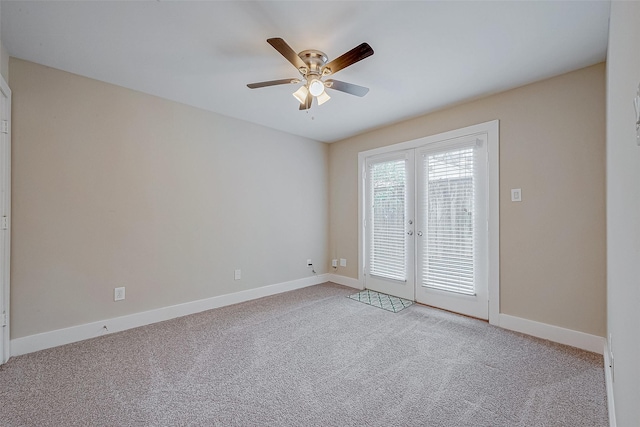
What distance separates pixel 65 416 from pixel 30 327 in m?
1.22

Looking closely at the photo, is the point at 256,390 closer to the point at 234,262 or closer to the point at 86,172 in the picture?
the point at 234,262

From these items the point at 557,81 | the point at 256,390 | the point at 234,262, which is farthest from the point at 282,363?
the point at 557,81

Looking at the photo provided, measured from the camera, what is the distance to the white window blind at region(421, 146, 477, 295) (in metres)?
3.07

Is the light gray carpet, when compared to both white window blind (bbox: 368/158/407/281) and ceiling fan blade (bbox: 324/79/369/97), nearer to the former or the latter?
white window blind (bbox: 368/158/407/281)

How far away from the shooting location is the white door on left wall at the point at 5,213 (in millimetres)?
2076

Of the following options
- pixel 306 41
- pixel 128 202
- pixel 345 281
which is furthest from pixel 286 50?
pixel 345 281

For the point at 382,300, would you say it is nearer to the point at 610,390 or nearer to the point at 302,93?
the point at 610,390

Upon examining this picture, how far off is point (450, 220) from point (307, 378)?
2.36 metres

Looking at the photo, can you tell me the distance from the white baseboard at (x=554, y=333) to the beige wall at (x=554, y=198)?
0.05 metres

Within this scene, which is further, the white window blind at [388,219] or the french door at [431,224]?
the white window blind at [388,219]

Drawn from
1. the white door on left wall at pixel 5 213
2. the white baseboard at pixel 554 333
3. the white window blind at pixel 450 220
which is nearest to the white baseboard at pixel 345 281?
the white window blind at pixel 450 220

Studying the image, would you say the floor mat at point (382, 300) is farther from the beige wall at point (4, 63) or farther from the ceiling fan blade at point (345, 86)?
the beige wall at point (4, 63)

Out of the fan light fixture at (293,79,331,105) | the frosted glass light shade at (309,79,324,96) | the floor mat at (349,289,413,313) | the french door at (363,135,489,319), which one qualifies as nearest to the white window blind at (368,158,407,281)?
the french door at (363,135,489,319)

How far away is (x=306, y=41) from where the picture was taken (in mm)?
2012
